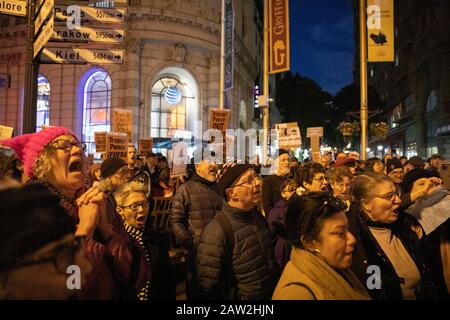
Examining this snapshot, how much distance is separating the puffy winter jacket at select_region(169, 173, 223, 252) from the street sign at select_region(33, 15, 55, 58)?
106 inches

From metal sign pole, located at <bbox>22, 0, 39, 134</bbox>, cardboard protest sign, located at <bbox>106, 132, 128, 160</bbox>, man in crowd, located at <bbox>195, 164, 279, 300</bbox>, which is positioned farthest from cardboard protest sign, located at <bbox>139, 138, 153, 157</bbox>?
man in crowd, located at <bbox>195, 164, 279, 300</bbox>

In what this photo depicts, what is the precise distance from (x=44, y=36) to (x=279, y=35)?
10678 millimetres

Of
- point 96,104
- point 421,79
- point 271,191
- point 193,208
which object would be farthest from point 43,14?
point 421,79

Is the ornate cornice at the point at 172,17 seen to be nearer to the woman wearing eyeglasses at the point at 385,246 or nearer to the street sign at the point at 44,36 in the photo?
the street sign at the point at 44,36

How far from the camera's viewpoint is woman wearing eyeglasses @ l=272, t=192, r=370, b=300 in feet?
6.61

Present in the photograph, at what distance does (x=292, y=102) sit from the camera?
46.5 metres

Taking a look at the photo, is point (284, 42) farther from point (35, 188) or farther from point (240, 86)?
point (240, 86)

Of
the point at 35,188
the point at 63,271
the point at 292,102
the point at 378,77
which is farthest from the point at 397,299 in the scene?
the point at 378,77

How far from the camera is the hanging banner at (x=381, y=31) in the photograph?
35.3ft

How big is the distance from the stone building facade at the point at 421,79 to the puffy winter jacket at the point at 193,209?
23562 mm

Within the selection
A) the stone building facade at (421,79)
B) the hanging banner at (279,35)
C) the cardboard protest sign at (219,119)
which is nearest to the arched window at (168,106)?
the hanging banner at (279,35)

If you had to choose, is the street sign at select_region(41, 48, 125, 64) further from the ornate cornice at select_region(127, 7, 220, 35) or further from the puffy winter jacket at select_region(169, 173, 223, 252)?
the ornate cornice at select_region(127, 7, 220, 35)

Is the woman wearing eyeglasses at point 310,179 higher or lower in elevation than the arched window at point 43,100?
lower

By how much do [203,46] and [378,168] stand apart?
17.7 m
